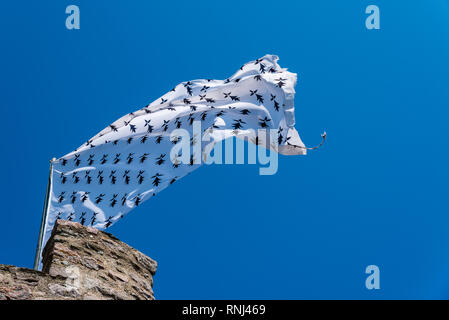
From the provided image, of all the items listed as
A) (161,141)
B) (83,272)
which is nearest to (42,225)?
(83,272)

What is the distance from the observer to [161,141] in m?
10.7

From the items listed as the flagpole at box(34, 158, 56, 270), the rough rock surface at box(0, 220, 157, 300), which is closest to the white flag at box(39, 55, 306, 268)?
the flagpole at box(34, 158, 56, 270)

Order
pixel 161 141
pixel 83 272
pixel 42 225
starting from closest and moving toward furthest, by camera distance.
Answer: pixel 83 272, pixel 42 225, pixel 161 141

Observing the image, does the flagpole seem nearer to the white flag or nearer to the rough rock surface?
the white flag

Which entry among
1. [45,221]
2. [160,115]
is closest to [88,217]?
[45,221]

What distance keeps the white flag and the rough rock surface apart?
144 centimetres

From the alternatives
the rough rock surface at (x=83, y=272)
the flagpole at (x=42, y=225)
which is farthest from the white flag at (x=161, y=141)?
the rough rock surface at (x=83, y=272)

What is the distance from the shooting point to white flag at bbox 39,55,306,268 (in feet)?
33.1

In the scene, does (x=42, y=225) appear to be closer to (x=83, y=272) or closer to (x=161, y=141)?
(x=83, y=272)

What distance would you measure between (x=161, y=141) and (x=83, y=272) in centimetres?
359

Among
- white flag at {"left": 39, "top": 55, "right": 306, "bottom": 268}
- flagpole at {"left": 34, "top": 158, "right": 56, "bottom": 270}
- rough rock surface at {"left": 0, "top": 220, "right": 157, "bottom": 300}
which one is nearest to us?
rough rock surface at {"left": 0, "top": 220, "right": 157, "bottom": 300}

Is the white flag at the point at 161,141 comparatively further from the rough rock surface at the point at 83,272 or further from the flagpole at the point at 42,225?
the rough rock surface at the point at 83,272

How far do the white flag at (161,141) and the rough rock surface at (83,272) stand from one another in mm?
1438
